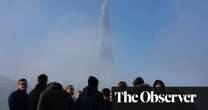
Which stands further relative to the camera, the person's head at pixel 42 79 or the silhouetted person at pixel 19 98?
the silhouetted person at pixel 19 98

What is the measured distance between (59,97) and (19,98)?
3.61 m

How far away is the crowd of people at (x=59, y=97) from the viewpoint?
47.1 feet

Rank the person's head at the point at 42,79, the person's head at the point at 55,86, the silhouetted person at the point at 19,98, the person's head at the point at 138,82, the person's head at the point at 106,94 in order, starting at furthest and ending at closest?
the silhouetted person at the point at 19,98 < the person's head at the point at 106,94 < the person's head at the point at 42,79 < the person's head at the point at 138,82 < the person's head at the point at 55,86

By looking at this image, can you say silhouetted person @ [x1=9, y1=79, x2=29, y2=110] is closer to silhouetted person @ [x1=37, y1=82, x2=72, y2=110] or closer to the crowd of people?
the crowd of people

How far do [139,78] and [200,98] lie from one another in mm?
2746

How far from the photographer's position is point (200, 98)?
41.7 feet

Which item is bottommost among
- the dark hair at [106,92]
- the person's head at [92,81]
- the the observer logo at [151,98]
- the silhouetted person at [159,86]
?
the the observer logo at [151,98]

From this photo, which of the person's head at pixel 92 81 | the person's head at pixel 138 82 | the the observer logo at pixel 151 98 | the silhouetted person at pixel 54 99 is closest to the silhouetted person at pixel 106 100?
the person's head at pixel 92 81

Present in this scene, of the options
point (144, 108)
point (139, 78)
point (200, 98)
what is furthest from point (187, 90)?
point (139, 78)

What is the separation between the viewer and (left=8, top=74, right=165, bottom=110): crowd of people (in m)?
14.4

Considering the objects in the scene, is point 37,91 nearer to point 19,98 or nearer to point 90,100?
point 19,98

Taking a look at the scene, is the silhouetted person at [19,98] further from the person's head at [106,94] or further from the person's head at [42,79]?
the person's head at [106,94]

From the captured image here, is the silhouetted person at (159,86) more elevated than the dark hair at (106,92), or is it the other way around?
the dark hair at (106,92)

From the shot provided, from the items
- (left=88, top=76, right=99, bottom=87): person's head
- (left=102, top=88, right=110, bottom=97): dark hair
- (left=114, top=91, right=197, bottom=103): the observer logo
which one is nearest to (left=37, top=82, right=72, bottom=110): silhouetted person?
(left=88, top=76, right=99, bottom=87): person's head
